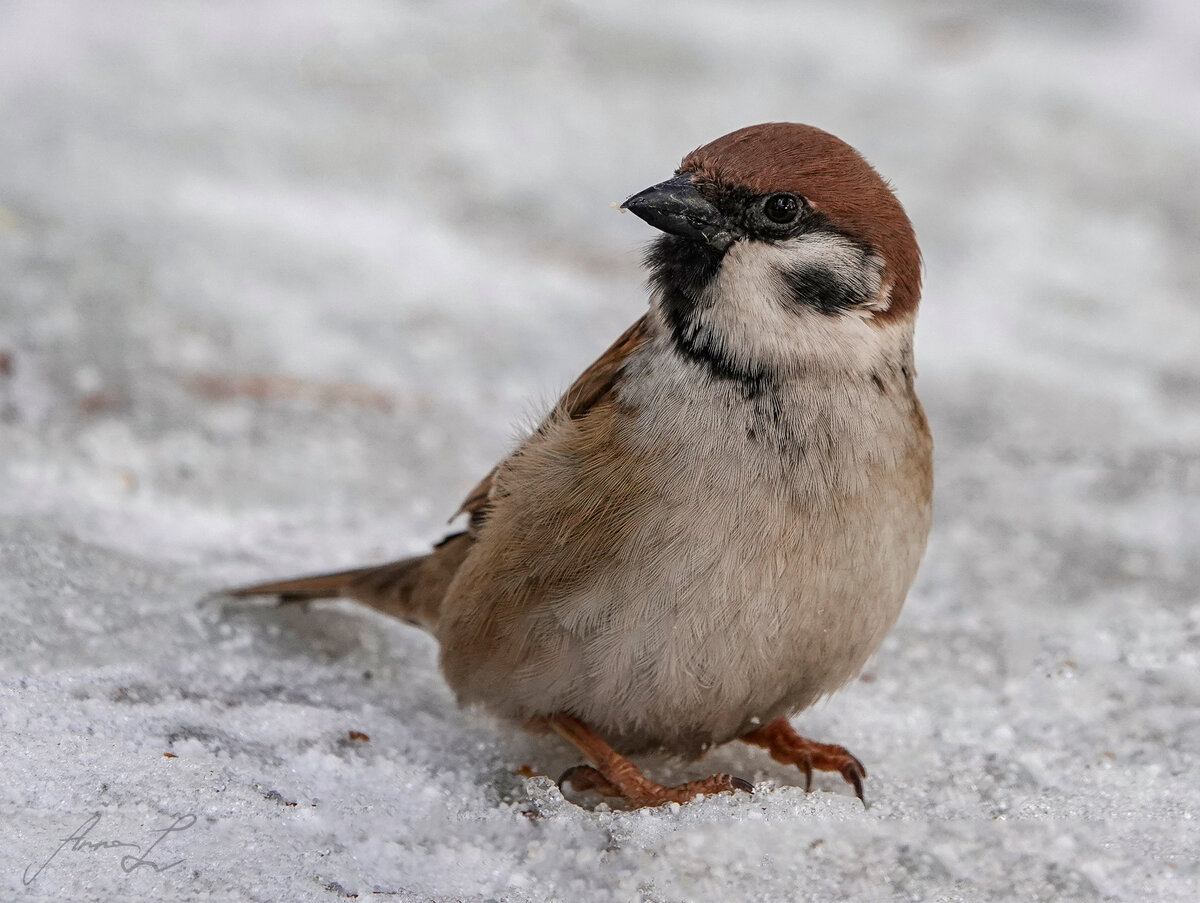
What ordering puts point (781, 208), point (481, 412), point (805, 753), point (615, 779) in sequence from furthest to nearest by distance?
point (481, 412)
point (805, 753)
point (615, 779)
point (781, 208)

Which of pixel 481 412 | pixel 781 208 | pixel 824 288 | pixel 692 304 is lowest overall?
pixel 481 412

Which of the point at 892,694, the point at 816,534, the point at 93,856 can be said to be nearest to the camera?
the point at 93,856

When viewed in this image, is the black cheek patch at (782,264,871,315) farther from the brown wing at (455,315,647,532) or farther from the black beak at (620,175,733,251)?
the brown wing at (455,315,647,532)

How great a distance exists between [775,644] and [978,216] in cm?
408

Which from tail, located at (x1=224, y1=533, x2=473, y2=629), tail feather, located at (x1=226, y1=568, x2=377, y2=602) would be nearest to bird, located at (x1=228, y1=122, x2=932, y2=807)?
tail, located at (x1=224, y1=533, x2=473, y2=629)

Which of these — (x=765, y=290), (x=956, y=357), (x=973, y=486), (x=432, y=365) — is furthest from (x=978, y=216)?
(x=765, y=290)

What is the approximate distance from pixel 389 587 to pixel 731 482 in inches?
47.6

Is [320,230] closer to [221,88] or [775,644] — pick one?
[221,88]

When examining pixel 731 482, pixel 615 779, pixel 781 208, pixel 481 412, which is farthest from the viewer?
pixel 481 412

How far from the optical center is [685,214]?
8.50 feet

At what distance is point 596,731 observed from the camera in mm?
2816

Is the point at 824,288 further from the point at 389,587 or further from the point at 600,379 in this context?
the point at 389,587

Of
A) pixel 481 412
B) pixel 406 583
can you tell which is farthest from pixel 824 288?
pixel 481 412
